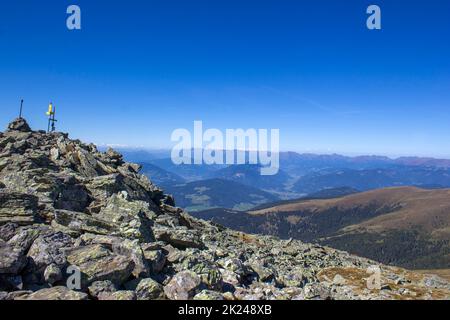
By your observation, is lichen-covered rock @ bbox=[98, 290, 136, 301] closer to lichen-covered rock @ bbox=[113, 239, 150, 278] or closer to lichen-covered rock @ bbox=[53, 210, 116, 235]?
lichen-covered rock @ bbox=[113, 239, 150, 278]

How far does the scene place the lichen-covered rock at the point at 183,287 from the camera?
23.3 metres

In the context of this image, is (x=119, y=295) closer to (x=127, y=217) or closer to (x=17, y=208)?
(x=17, y=208)

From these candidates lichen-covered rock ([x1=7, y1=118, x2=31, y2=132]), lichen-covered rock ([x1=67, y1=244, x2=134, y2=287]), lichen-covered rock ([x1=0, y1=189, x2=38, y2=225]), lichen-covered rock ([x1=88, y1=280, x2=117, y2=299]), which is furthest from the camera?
lichen-covered rock ([x1=7, y1=118, x2=31, y2=132])

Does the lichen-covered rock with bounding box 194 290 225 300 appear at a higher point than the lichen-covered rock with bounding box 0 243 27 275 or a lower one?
lower

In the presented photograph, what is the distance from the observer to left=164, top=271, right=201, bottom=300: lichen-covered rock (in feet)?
76.5

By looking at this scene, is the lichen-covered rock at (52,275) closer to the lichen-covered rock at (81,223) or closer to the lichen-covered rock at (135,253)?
the lichen-covered rock at (135,253)

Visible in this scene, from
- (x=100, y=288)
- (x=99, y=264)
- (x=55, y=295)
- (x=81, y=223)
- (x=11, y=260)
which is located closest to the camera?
(x=55, y=295)

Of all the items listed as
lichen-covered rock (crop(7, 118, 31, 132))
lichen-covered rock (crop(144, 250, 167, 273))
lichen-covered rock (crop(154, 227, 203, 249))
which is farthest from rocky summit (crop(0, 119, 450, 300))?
lichen-covered rock (crop(7, 118, 31, 132))

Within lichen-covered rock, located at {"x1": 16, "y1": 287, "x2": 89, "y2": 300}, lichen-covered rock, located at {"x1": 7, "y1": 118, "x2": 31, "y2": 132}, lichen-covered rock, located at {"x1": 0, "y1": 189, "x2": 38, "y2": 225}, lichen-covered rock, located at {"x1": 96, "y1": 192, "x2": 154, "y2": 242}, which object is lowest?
lichen-covered rock, located at {"x1": 16, "y1": 287, "x2": 89, "y2": 300}

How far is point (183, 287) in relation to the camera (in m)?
23.8

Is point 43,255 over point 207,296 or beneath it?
over

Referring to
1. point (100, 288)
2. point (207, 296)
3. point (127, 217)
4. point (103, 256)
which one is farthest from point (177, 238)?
point (100, 288)
